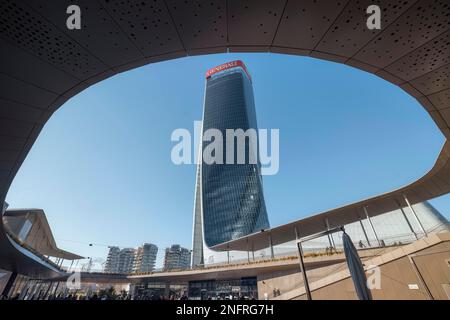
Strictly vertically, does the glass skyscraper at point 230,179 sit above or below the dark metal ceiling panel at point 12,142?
above

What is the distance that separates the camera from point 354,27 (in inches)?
147

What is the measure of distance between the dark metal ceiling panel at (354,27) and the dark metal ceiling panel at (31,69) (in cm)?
548

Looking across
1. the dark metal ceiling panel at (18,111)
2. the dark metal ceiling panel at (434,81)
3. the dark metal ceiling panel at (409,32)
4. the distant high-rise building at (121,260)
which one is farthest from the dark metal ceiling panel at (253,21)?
the distant high-rise building at (121,260)

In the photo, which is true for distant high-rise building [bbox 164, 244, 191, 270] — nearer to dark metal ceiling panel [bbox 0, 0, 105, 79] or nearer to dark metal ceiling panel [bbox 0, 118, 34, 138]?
dark metal ceiling panel [bbox 0, 118, 34, 138]

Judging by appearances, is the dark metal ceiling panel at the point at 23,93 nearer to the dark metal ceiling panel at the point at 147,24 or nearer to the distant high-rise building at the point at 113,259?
the dark metal ceiling panel at the point at 147,24

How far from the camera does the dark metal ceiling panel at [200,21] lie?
3.38 m

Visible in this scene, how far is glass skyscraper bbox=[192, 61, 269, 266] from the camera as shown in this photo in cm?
7850

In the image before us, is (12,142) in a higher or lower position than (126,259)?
lower

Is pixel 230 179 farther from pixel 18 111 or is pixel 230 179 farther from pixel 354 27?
pixel 354 27

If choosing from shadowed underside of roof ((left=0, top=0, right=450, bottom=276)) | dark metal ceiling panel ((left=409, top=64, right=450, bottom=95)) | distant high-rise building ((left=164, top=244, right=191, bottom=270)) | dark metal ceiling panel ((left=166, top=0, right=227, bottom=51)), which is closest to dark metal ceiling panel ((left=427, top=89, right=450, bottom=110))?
shadowed underside of roof ((left=0, top=0, right=450, bottom=276))

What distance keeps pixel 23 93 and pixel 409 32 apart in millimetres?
8047

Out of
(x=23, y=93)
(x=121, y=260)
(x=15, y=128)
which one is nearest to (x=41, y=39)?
(x=23, y=93)

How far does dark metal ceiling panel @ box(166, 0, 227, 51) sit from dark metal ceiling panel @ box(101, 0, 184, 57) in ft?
0.47

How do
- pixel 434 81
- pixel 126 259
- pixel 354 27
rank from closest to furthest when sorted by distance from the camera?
pixel 354 27 → pixel 434 81 → pixel 126 259
